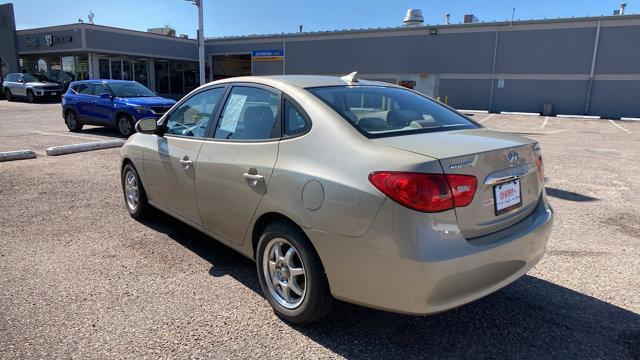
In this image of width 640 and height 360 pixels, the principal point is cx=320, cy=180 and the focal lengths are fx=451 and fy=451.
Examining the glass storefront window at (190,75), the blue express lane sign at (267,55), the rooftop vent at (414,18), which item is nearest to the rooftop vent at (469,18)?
the rooftop vent at (414,18)

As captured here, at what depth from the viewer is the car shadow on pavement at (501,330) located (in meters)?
2.75

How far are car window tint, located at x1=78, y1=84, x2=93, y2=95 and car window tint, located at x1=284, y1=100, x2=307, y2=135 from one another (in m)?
12.5

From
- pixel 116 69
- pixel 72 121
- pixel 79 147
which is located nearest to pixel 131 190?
pixel 79 147

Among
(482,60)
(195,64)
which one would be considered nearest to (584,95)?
(482,60)

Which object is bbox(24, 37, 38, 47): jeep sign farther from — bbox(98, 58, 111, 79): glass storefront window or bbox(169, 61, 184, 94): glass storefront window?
bbox(169, 61, 184, 94): glass storefront window

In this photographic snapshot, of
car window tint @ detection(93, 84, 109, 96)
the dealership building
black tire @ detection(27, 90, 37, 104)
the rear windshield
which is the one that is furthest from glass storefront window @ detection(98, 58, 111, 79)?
the rear windshield

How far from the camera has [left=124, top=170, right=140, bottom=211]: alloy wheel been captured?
16.4ft

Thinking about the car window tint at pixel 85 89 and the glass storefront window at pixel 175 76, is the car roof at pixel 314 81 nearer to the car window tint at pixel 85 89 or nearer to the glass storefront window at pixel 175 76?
the car window tint at pixel 85 89

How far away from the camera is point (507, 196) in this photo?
8.92 ft

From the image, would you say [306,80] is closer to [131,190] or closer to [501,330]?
[501,330]

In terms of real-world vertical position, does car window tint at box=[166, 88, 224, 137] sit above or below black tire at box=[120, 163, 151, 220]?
above

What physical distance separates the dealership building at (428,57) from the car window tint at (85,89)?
13993 mm

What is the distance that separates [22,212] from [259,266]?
3.94 m

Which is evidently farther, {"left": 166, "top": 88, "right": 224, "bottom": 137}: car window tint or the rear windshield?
{"left": 166, "top": 88, "right": 224, "bottom": 137}: car window tint
